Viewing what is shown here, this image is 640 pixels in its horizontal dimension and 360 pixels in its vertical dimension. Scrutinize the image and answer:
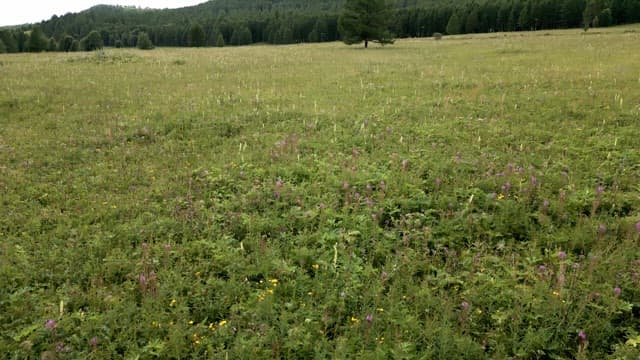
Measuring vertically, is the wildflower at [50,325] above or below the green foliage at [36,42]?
below

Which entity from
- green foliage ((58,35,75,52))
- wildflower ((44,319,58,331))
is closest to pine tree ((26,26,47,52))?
green foliage ((58,35,75,52))

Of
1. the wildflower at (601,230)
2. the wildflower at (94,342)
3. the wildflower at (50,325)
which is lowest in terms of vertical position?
the wildflower at (94,342)

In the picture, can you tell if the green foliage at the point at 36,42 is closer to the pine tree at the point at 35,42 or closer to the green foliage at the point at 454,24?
the pine tree at the point at 35,42

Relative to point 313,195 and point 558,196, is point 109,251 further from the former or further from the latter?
point 558,196

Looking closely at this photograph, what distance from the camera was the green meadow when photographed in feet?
13.4

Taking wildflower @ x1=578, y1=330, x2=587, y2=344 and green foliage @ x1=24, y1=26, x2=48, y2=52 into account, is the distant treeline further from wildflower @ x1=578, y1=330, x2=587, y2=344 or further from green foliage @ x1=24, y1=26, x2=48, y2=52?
wildflower @ x1=578, y1=330, x2=587, y2=344

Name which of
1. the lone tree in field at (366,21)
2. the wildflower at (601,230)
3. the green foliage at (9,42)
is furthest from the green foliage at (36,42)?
the wildflower at (601,230)

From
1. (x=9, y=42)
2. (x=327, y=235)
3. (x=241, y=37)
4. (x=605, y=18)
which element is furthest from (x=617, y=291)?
(x=241, y=37)

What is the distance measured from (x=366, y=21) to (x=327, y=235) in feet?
144

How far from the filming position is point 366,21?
148 feet

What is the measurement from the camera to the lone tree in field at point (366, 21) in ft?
148

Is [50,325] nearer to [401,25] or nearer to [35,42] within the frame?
[35,42]

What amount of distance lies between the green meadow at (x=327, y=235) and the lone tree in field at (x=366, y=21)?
36229 mm

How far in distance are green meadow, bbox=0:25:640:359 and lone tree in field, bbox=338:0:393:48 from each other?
3623 cm
